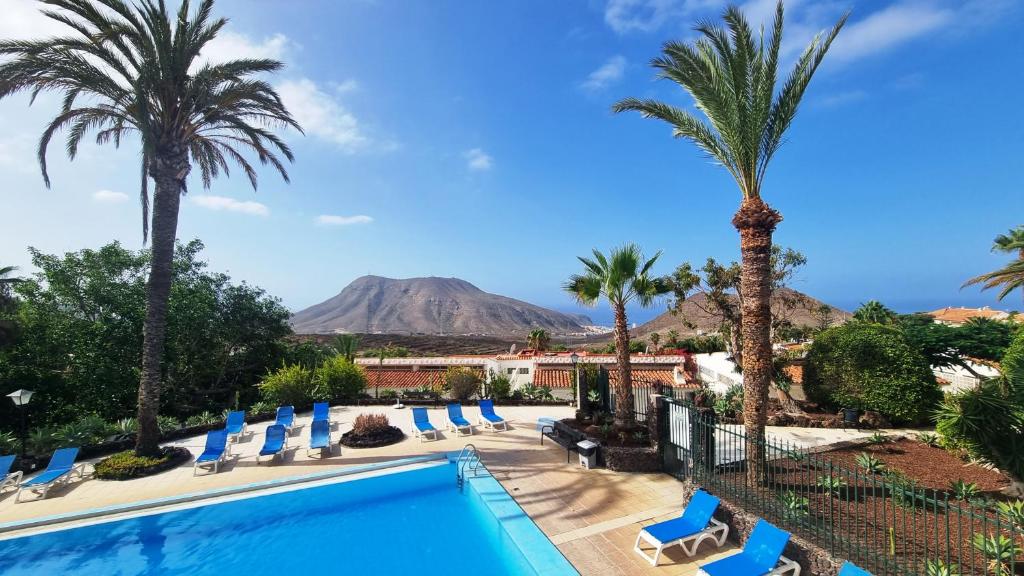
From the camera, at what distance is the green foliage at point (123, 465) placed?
417 inches

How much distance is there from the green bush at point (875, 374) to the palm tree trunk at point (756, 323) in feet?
28.2

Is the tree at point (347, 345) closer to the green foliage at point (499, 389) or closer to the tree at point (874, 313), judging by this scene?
the green foliage at point (499, 389)

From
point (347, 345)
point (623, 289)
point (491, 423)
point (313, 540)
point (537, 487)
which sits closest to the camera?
point (313, 540)

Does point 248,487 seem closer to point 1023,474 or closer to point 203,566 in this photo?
point 203,566

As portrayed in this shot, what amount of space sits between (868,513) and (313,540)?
30.8ft

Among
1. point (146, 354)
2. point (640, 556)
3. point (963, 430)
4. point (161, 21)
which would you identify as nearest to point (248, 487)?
point (146, 354)

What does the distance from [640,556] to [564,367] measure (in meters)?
18.8

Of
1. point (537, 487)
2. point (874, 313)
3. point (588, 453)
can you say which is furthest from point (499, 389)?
point (874, 313)

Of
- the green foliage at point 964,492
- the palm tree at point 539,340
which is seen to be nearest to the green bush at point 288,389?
the green foliage at point 964,492

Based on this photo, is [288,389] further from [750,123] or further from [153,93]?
[750,123]

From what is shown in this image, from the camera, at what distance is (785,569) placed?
5.76 meters

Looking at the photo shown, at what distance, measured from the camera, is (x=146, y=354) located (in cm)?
1128

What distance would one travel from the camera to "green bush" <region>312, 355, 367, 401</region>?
18781 mm

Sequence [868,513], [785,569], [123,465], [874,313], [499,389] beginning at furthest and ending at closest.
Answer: [874,313]
[499,389]
[123,465]
[868,513]
[785,569]
